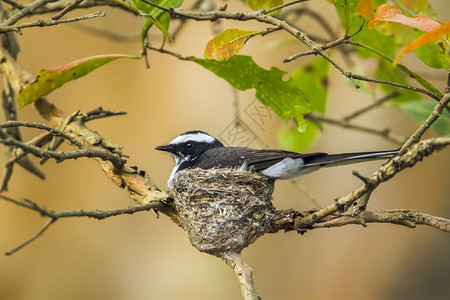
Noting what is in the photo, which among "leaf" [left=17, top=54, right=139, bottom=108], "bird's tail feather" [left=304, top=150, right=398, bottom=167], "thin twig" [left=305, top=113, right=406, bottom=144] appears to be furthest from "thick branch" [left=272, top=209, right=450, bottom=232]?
"thin twig" [left=305, top=113, right=406, bottom=144]

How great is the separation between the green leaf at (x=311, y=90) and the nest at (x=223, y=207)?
0.89m

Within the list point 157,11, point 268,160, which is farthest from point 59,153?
point 268,160

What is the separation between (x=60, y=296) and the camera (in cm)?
625

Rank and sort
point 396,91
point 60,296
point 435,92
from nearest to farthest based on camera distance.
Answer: point 435,92 → point 396,91 → point 60,296

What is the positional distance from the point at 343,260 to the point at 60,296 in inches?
122

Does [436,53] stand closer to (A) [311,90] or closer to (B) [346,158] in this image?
(B) [346,158]

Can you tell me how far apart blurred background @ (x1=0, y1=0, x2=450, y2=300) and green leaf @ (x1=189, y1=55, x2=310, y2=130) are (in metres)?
2.34

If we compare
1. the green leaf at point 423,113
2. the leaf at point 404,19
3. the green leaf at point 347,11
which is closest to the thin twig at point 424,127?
the leaf at point 404,19

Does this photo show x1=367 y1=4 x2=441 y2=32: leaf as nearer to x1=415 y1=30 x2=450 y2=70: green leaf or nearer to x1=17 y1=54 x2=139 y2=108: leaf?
x1=415 y1=30 x2=450 y2=70: green leaf

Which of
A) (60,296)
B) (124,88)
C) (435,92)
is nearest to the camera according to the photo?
(435,92)

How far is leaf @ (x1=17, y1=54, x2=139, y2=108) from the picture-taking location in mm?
3039

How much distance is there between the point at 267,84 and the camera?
10.3 feet

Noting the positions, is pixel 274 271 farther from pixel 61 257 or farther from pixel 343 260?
pixel 61 257

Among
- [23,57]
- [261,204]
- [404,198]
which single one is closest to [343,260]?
[404,198]
